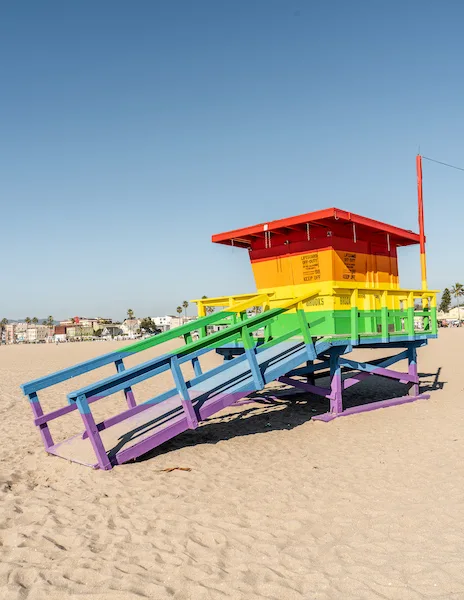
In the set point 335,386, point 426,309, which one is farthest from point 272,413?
point 426,309

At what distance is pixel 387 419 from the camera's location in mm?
9344

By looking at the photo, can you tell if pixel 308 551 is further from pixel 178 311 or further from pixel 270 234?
pixel 178 311

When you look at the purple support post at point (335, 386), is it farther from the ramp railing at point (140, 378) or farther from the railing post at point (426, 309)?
the railing post at point (426, 309)

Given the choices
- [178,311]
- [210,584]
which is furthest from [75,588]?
[178,311]

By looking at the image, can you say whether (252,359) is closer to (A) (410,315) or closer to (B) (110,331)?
(A) (410,315)

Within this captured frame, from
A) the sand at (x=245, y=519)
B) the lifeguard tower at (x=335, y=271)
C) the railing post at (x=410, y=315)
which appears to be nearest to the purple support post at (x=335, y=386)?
the lifeguard tower at (x=335, y=271)

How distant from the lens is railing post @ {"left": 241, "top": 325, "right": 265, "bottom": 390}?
23.9ft

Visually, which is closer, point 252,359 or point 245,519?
point 245,519

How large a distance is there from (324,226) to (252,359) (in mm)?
3713

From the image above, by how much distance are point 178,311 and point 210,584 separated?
17073 cm

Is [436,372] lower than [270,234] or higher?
lower

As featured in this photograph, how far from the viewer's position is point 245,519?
482 cm

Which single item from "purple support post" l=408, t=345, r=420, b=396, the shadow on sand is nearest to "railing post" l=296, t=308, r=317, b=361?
the shadow on sand

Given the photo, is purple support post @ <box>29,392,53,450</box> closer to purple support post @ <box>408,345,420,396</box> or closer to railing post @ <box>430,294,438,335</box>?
purple support post @ <box>408,345,420,396</box>
